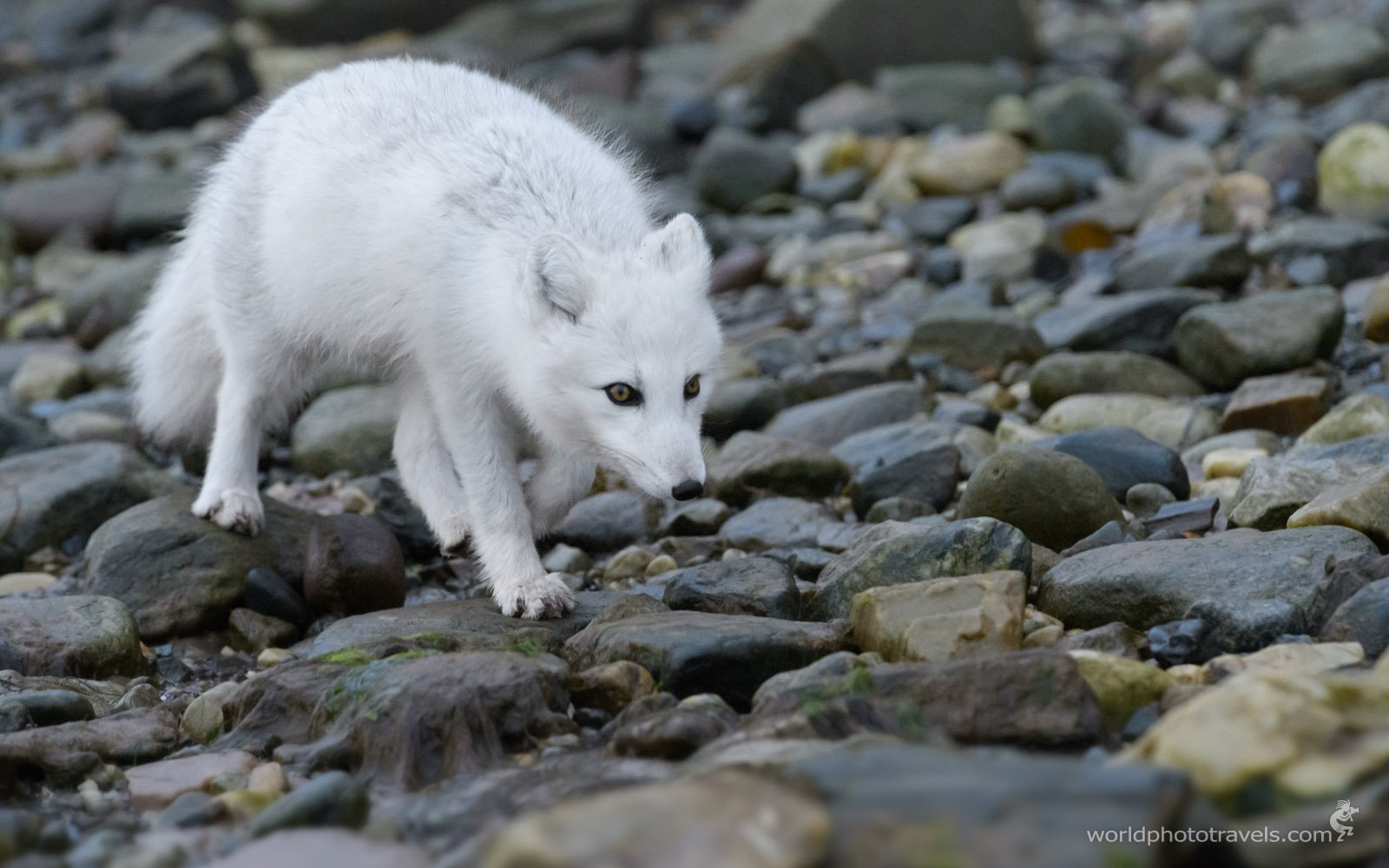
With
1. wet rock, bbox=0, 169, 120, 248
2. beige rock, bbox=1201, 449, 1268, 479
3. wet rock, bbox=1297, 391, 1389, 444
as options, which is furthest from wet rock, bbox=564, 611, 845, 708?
→ wet rock, bbox=0, 169, 120, 248

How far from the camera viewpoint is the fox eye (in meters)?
4.54

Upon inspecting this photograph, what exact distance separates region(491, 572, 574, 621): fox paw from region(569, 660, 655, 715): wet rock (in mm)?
824

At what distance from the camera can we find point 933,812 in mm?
2453

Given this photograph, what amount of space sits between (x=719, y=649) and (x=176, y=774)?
1.45m

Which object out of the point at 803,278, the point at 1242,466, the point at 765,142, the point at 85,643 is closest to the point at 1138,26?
the point at 765,142

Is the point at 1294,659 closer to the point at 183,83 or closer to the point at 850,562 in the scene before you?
the point at 850,562

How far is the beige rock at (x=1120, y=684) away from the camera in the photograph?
11.9 ft

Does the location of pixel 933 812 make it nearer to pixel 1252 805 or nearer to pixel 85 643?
pixel 1252 805

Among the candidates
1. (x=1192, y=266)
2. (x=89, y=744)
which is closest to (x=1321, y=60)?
(x=1192, y=266)

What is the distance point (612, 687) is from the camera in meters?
3.99

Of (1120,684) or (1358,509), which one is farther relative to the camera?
(1358,509)

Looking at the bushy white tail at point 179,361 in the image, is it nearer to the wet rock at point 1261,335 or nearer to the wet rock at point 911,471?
the wet rock at point 911,471

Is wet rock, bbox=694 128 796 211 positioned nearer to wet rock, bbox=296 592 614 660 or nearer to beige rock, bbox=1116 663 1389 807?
wet rock, bbox=296 592 614 660

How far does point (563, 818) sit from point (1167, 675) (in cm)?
189
